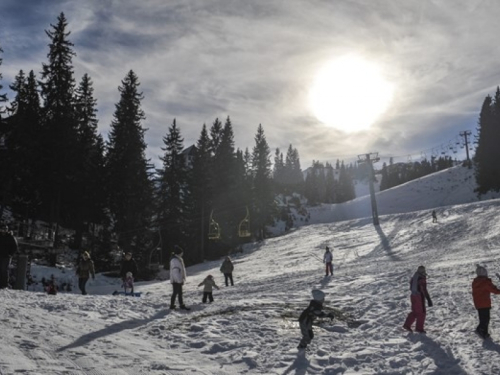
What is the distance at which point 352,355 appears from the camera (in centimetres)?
861

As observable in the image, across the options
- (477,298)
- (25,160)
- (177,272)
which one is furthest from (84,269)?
(25,160)

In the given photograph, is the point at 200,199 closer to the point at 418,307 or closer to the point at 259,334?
the point at 259,334

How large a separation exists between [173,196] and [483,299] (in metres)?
43.7

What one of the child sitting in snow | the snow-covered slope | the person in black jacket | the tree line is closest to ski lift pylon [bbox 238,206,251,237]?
the tree line

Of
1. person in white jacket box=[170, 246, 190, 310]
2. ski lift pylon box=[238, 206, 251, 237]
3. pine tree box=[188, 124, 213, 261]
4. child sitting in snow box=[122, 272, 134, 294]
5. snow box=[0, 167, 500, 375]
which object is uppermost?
pine tree box=[188, 124, 213, 261]

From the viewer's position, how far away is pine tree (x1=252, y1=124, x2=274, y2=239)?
2359 inches

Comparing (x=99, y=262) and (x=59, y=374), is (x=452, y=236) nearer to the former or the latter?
(x=99, y=262)

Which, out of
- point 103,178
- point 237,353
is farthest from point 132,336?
point 103,178

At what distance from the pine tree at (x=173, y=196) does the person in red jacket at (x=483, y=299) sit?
41.2 meters

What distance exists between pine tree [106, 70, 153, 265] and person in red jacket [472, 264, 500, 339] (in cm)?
3289

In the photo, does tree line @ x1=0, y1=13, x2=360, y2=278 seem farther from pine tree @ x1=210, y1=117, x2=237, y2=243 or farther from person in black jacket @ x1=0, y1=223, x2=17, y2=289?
person in black jacket @ x1=0, y1=223, x2=17, y2=289

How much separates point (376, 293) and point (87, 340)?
35.5 feet

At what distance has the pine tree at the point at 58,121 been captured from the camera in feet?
118

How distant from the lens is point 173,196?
168ft
